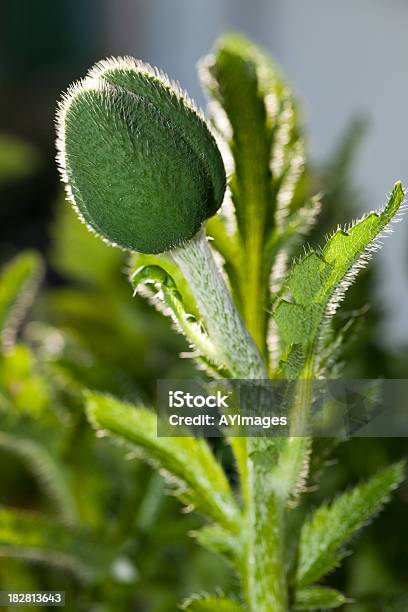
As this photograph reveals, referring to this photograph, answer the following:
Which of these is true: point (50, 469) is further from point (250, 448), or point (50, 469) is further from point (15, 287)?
point (250, 448)

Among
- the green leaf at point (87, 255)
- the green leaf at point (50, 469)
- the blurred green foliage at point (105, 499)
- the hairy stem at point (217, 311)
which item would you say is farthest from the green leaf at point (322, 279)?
the green leaf at point (87, 255)

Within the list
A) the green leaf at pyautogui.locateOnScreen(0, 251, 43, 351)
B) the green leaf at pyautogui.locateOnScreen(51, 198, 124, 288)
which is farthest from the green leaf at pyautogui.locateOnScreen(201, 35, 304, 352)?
the green leaf at pyautogui.locateOnScreen(51, 198, 124, 288)

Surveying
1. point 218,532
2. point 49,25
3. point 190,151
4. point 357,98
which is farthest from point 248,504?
point 49,25

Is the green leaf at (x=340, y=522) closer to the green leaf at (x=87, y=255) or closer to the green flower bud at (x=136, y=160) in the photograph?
the green flower bud at (x=136, y=160)

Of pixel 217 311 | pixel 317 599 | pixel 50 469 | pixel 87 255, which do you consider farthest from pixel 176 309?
pixel 87 255

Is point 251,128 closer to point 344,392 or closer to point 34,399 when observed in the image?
point 344,392

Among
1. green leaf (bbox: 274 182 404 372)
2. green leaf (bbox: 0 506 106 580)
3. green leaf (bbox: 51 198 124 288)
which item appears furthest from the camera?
green leaf (bbox: 51 198 124 288)

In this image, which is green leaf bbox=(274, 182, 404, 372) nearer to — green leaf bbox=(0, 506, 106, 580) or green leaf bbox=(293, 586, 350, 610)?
green leaf bbox=(293, 586, 350, 610)
